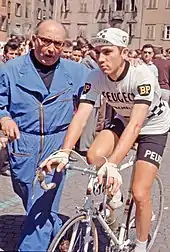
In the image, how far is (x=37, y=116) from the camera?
4.07 meters

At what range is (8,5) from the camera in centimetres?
6425

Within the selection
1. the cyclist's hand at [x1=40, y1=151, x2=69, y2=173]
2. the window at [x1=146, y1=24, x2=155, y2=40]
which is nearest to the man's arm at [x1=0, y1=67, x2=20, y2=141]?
the cyclist's hand at [x1=40, y1=151, x2=69, y2=173]

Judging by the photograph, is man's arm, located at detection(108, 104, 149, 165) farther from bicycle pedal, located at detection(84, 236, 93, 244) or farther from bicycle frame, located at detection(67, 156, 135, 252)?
bicycle pedal, located at detection(84, 236, 93, 244)

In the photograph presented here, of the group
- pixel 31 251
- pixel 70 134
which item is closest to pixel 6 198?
pixel 31 251

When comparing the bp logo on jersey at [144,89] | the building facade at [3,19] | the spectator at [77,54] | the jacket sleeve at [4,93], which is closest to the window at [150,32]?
the building facade at [3,19]

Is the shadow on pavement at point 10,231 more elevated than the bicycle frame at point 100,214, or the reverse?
the bicycle frame at point 100,214

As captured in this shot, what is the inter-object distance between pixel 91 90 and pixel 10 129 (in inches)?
26.7

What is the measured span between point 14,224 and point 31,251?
1.60 meters

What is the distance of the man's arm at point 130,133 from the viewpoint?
11.8ft

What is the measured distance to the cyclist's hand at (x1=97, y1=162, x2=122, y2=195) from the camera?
3.23 metres

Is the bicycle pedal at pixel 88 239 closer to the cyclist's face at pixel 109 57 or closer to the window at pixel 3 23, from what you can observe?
the cyclist's face at pixel 109 57

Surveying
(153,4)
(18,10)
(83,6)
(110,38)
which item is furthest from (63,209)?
(83,6)

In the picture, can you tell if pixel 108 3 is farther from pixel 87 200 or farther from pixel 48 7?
pixel 87 200

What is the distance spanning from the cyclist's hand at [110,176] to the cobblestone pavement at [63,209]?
1896 mm
